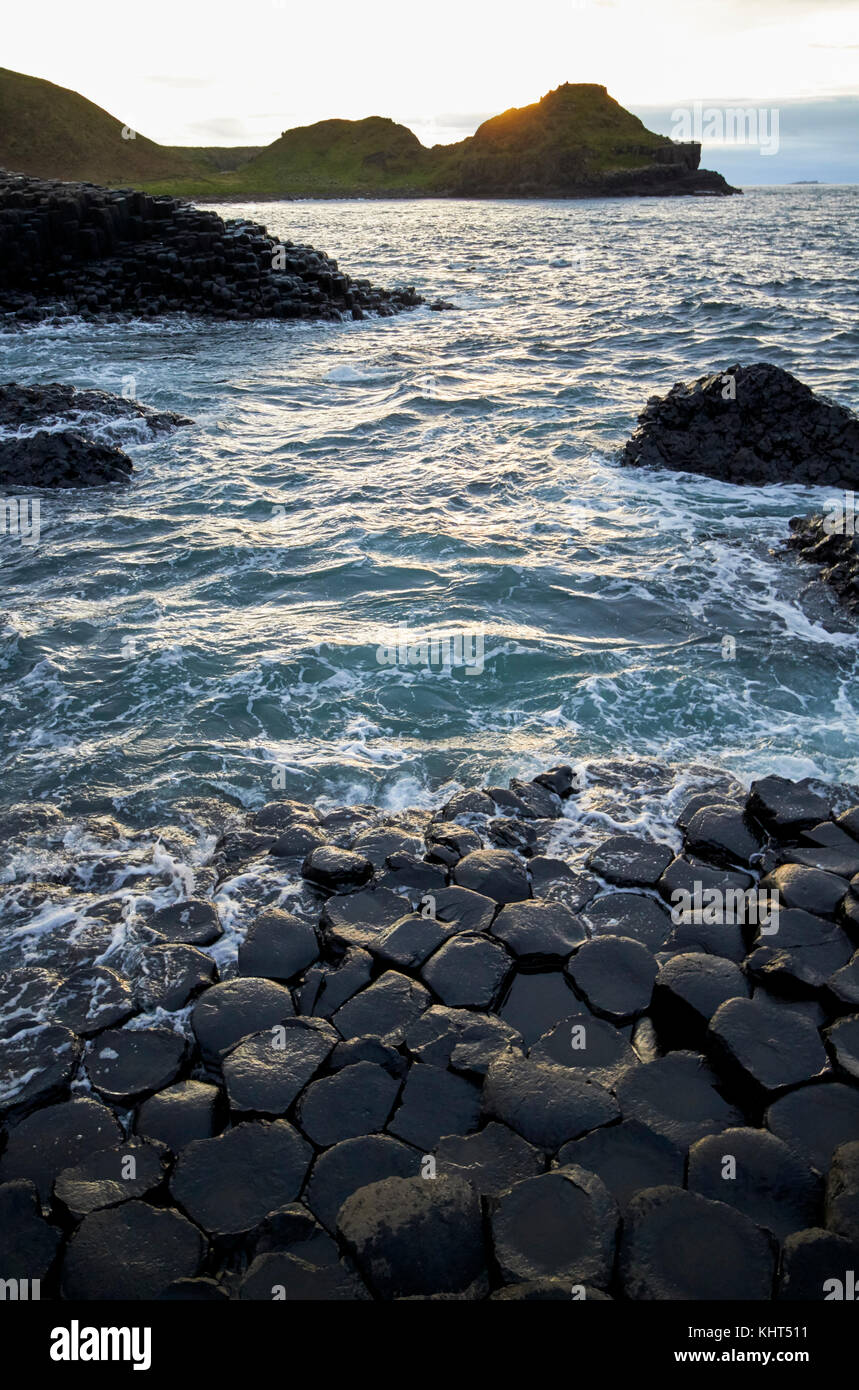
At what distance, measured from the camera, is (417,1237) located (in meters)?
4.02

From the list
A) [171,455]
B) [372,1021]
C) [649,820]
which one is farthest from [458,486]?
[372,1021]

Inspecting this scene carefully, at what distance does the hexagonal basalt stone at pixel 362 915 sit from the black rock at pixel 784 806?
124 inches

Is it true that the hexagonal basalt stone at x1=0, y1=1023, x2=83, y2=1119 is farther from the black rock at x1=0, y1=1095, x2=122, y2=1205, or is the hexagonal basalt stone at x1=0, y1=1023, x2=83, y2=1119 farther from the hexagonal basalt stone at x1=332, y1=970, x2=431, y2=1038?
the hexagonal basalt stone at x1=332, y1=970, x2=431, y2=1038

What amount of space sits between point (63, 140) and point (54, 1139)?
157 meters

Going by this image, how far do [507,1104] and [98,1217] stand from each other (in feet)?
7.25

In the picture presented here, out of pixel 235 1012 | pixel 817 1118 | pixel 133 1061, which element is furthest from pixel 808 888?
pixel 133 1061

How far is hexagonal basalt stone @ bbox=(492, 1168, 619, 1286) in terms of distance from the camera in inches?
153

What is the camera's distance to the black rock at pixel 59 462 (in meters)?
16.2

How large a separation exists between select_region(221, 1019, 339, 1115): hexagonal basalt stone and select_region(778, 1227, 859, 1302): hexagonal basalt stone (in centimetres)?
266

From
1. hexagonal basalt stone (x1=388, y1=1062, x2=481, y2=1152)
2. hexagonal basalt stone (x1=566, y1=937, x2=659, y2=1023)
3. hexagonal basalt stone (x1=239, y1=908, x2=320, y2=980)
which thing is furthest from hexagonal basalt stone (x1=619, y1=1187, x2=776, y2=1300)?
hexagonal basalt stone (x1=239, y1=908, x2=320, y2=980)

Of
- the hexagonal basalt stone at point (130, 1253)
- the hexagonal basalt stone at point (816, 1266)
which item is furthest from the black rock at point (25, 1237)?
the hexagonal basalt stone at point (816, 1266)

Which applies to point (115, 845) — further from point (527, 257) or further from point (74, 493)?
point (527, 257)
